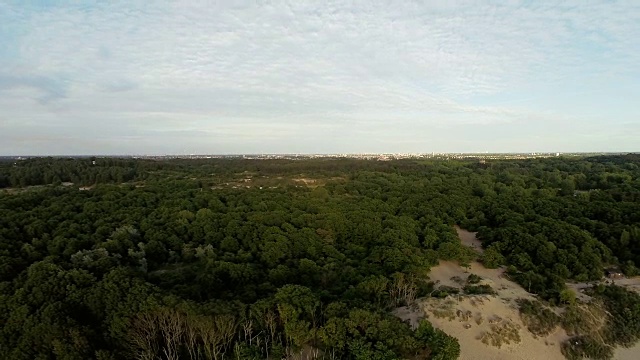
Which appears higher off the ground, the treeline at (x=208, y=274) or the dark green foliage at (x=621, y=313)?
the treeline at (x=208, y=274)

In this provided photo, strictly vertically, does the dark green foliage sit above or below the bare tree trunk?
below

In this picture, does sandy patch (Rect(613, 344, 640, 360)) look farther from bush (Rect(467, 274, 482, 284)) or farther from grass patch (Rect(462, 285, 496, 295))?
bush (Rect(467, 274, 482, 284))

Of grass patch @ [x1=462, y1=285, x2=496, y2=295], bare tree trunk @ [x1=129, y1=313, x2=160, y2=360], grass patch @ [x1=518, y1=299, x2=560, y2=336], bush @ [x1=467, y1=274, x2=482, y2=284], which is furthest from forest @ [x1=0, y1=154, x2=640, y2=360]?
bush @ [x1=467, y1=274, x2=482, y2=284]

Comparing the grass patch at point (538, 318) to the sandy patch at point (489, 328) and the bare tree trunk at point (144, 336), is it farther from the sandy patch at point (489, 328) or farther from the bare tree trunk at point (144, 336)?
the bare tree trunk at point (144, 336)

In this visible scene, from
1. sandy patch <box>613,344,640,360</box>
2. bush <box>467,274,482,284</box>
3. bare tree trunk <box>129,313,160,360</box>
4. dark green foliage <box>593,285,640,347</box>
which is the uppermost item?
bare tree trunk <box>129,313,160,360</box>

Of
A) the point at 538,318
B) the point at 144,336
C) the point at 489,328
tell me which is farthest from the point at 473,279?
the point at 144,336

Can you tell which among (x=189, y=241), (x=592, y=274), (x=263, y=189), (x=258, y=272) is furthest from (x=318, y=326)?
(x=263, y=189)

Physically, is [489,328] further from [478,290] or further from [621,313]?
[621,313]

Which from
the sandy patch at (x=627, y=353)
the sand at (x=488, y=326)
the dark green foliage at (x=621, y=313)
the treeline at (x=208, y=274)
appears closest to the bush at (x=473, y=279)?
the sand at (x=488, y=326)

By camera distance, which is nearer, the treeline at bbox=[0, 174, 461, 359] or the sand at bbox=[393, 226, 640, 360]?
the treeline at bbox=[0, 174, 461, 359]
